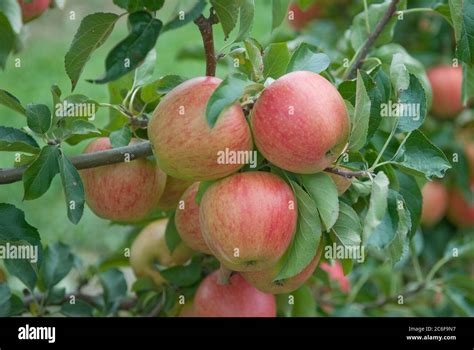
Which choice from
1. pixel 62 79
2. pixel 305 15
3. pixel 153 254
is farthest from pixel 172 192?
pixel 62 79

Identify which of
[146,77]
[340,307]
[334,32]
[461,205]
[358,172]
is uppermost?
[334,32]

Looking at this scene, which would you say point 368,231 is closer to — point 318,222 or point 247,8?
point 318,222

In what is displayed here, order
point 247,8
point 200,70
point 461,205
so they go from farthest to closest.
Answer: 1. point 200,70
2. point 461,205
3. point 247,8

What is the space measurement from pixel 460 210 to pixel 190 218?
1043mm

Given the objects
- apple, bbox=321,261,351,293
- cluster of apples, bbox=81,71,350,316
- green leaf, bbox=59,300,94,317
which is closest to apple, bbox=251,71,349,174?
cluster of apples, bbox=81,71,350,316

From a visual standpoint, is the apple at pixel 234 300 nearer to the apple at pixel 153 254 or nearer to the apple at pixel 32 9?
the apple at pixel 153 254

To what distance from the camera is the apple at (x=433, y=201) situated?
1835mm

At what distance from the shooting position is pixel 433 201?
6.03 ft

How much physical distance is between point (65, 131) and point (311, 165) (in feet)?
1.02

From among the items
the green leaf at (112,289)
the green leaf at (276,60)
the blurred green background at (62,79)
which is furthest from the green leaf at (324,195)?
the blurred green background at (62,79)

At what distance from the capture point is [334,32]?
217 cm
